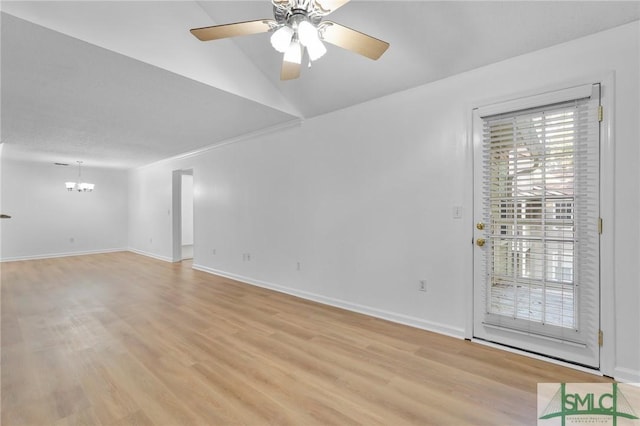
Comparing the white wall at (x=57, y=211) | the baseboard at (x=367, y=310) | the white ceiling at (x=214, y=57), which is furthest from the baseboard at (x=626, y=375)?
the white wall at (x=57, y=211)

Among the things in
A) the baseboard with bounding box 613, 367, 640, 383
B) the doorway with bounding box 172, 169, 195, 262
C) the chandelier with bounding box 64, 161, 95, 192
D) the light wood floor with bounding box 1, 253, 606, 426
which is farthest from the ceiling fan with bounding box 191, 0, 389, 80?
the chandelier with bounding box 64, 161, 95, 192

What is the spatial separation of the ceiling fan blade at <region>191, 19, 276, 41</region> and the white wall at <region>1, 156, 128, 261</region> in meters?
8.47

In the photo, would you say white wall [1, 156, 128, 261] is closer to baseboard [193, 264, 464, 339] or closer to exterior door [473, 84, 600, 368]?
baseboard [193, 264, 464, 339]

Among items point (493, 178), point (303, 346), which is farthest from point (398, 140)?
point (303, 346)

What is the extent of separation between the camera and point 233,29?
1671mm

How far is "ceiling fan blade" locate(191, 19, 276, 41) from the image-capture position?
1643 mm

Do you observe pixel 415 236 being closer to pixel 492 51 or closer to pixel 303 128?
pixel 492 51

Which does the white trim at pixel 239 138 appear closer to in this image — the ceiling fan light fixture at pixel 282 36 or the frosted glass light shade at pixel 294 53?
the frosted glass light shade at pixel 294 53

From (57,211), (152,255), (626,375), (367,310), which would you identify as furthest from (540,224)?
(57,211)

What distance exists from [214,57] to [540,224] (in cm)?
347

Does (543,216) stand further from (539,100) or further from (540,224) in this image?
(539,100)

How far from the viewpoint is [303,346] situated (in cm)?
264

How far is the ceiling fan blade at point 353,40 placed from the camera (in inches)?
64.2

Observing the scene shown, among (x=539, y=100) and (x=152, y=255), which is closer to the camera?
(x=539, y=100)
